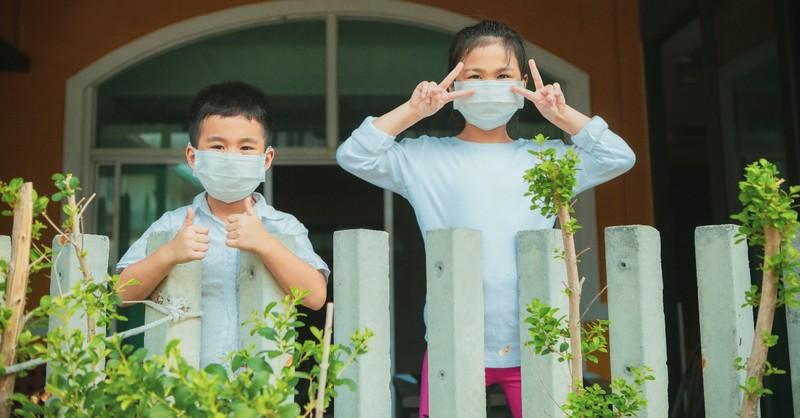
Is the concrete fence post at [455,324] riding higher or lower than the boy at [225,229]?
lower

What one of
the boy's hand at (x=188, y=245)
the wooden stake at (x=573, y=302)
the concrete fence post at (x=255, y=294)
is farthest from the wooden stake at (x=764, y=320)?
the boy's hand at (x=188, y=245)

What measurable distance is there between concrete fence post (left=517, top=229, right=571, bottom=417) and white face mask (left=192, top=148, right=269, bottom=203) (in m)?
0.66

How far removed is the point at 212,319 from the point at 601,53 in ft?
16.3

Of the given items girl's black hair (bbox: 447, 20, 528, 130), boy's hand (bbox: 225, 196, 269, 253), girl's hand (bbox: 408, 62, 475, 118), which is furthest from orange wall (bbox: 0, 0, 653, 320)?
boy's hand (bbox: 225, 196, 269, 253)

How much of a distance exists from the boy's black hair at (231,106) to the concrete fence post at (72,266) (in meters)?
0.49

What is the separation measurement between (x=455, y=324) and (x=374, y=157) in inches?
23.7

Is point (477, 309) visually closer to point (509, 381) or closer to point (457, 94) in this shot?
point (509, 381)

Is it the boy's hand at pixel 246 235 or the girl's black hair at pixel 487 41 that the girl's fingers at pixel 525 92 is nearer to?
the girl's black hair at pixel 487 41

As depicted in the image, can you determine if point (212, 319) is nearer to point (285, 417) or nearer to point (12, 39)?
point (285, 417)

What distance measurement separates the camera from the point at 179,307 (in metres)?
1.67

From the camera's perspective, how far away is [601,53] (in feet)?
20.6

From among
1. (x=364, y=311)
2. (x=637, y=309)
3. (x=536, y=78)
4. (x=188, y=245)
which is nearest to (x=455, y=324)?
(x=364, y=311)

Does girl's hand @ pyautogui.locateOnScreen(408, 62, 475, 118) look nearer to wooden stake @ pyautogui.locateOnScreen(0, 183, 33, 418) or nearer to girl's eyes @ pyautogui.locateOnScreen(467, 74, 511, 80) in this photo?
girl's eyes @ pyautogui.locateOnScreen(467, 74, 511, 80)

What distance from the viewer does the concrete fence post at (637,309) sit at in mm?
1629
